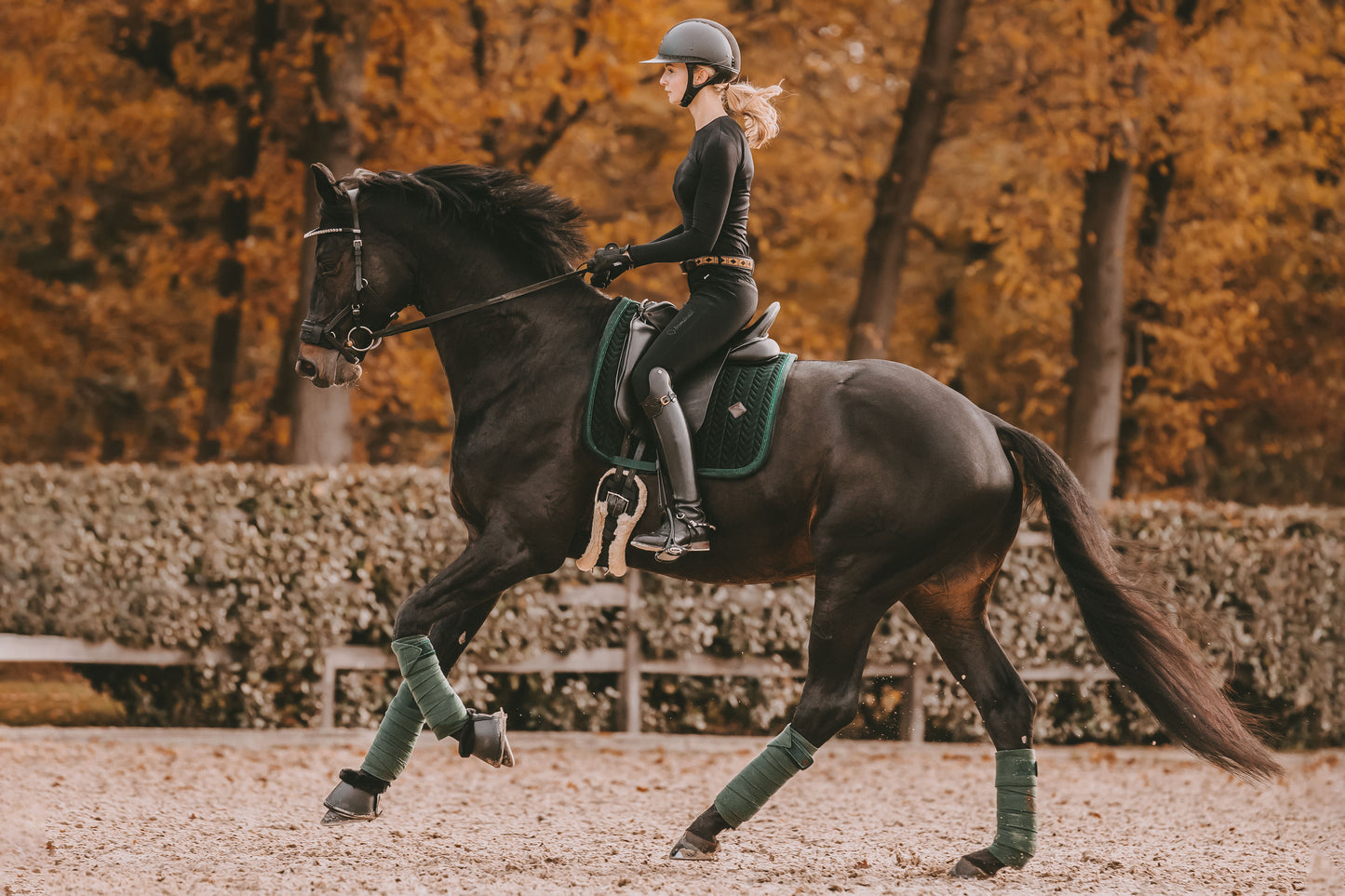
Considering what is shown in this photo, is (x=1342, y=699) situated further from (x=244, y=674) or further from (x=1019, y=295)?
(x=1019, y=295)

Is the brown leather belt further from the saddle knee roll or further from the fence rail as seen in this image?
the fence rail

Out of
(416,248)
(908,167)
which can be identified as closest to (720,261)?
(416,248)

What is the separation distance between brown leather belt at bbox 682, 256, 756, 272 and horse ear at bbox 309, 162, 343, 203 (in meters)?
1.49

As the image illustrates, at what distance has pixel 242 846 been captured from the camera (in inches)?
239

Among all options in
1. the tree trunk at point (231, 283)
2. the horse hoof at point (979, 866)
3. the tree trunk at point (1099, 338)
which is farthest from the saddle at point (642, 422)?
the tree trunk at point (231, 283)

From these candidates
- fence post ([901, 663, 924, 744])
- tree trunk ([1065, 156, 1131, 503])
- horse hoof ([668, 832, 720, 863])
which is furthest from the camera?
tree trunk ([1065, 156, 1131, 503])

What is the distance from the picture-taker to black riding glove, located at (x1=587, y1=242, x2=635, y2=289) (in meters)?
5.59

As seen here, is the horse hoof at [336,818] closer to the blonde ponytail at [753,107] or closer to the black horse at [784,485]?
the black horse at [784,485]

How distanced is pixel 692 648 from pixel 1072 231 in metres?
10.5

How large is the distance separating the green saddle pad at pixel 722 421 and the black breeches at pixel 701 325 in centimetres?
16

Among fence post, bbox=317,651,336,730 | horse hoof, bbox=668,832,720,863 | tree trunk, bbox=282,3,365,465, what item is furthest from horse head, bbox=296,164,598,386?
tree trunk, bbox=282,3,365,465

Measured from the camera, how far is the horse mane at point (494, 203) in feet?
19.4

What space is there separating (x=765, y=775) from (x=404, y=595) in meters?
5.09

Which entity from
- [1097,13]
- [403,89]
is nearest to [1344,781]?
[1097,13]
